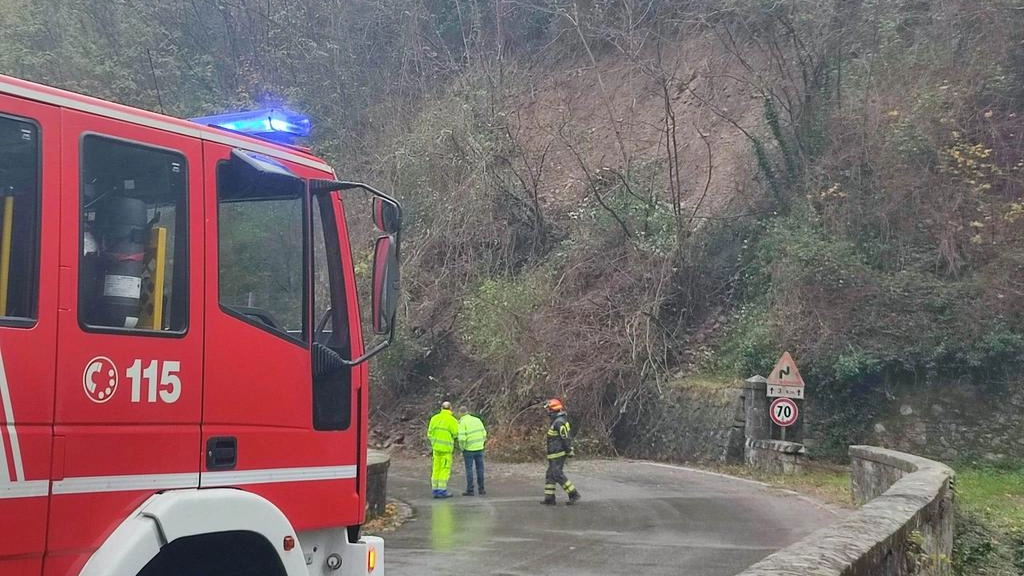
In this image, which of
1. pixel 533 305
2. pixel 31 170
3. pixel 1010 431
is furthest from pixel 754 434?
pixel 31 170

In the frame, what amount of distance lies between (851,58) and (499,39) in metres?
11.0

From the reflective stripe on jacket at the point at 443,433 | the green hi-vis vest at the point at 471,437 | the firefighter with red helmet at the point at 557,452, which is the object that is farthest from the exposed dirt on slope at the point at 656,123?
the firefighter with red helmet at the point at 557,452

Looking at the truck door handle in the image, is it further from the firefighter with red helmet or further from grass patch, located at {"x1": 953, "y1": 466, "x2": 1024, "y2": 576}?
the firefighter with red helmet

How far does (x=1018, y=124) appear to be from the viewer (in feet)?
64.6

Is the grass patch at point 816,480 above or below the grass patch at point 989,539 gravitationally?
below

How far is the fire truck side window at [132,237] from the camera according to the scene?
12.4ft

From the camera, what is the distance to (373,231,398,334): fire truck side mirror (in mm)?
4707

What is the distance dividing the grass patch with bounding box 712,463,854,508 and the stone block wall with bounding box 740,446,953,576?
472 centimetres

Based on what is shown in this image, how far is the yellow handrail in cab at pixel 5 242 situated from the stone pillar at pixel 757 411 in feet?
54.5

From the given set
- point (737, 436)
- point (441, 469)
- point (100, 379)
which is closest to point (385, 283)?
point (100, 379)

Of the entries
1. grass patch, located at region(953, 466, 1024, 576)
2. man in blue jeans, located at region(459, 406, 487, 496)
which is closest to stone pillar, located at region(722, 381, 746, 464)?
grass patch, located at region(953, 466, 1024, 576)

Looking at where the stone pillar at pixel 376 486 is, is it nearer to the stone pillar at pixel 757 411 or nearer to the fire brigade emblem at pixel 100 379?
the fire brigade emblem at pixel 100 379

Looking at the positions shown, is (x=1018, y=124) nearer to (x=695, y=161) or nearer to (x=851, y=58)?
(x=851, y=58)

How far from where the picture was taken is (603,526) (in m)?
11.9
